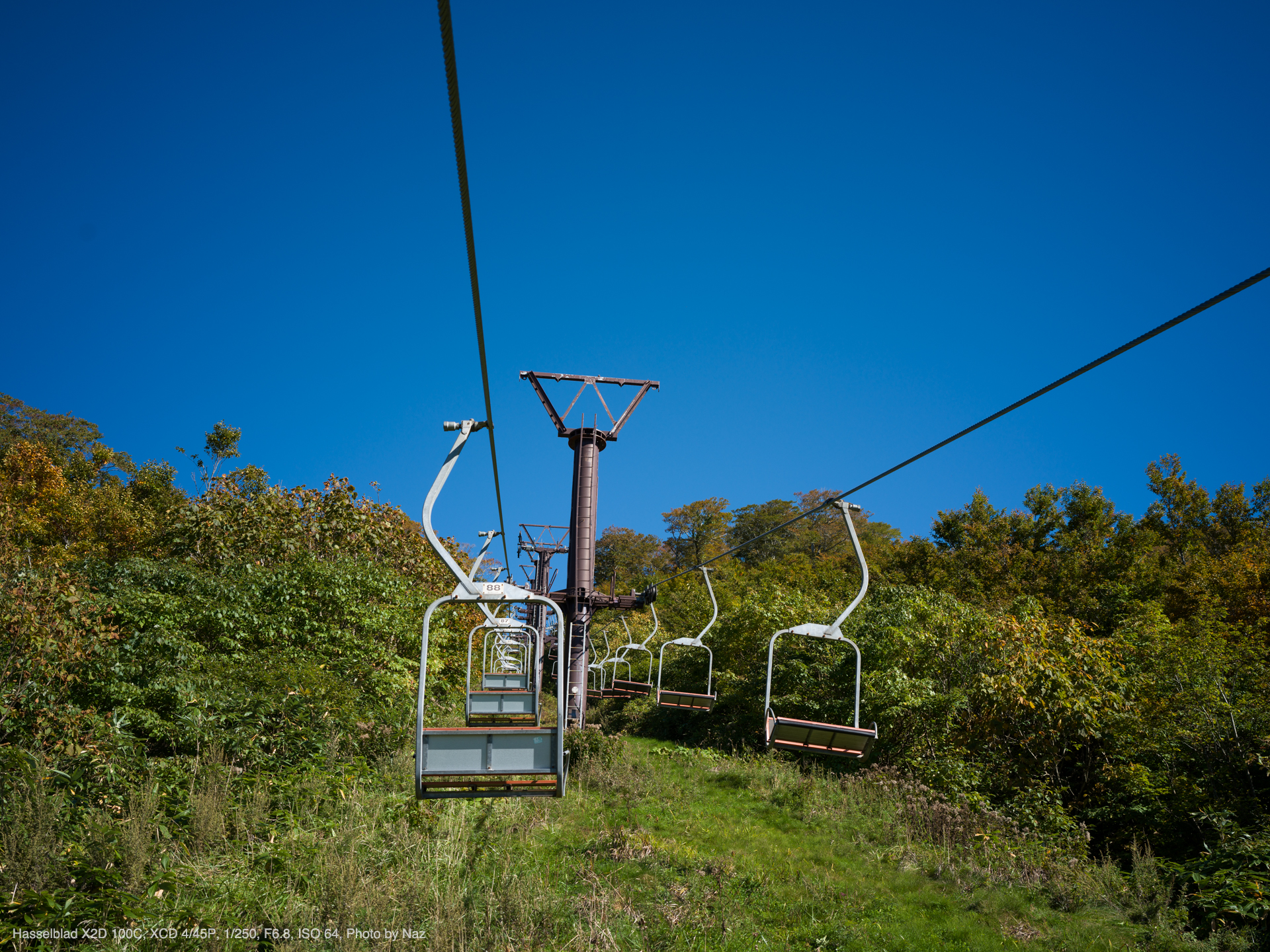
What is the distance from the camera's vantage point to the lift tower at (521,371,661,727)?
17266 millimetres

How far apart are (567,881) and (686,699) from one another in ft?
20.7

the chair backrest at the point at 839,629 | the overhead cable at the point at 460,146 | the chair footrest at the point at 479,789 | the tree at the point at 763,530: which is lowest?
the chair footrest at the point at 479,789

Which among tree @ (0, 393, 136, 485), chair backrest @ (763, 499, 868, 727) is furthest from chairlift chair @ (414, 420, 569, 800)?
tree @ (0, 393, 136, 485)

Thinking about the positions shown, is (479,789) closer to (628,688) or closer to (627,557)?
(628,688)

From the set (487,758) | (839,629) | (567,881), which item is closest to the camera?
(487,758)

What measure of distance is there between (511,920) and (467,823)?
8.35 ft

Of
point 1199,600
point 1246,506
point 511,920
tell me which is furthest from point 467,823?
point 1246,506

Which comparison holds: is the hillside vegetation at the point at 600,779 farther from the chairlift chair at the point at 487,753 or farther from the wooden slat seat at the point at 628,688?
the wooden slat seat at the point at 628,688

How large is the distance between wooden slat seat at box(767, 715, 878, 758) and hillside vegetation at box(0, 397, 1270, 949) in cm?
169

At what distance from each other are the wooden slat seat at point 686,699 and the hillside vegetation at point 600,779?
137 cm

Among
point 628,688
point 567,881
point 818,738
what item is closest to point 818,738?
point 818,738

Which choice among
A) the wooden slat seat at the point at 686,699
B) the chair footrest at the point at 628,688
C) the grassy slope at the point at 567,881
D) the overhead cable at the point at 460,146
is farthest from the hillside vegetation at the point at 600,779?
the overhead cable at the point at 460,146

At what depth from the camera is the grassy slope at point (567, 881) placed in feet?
16.8

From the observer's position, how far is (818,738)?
21.3ft
